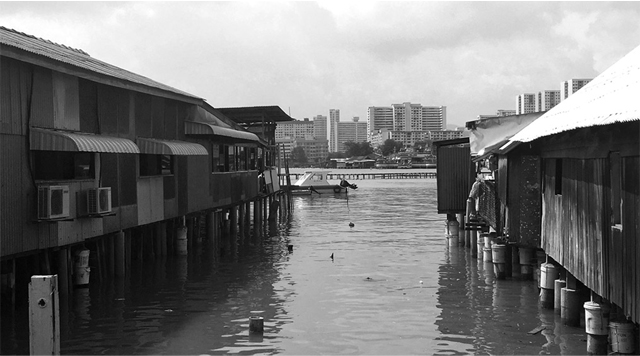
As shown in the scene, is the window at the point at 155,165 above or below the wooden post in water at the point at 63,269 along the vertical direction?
above

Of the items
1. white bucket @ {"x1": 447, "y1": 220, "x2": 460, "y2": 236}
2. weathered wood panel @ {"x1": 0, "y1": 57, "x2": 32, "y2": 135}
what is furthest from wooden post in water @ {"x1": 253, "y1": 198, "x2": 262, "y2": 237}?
weathered wood panel @ {"x1": 0, "y1": 57, "x2": 32, "y2": 135}

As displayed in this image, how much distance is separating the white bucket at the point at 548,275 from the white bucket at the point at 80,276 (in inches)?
408

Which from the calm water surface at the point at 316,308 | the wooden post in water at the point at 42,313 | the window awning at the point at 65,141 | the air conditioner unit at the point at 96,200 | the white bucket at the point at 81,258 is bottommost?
the calm water surface at the point at 316,308

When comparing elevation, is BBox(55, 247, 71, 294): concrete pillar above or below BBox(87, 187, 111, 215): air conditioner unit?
below

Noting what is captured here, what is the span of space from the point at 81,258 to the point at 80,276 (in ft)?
1.61

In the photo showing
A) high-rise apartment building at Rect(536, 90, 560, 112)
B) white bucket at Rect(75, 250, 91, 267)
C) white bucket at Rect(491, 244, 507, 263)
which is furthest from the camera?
high-rise apartment building at Rect(536, 90, 560, 112)

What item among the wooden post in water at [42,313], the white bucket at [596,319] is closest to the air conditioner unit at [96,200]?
the wooden post in water at [42,313]

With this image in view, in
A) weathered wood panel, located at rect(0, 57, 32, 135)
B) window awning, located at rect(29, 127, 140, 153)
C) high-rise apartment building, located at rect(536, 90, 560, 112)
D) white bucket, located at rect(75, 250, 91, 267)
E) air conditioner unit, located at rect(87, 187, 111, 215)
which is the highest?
high-rise apartment building, located at rect(536, 90, 560, 112)

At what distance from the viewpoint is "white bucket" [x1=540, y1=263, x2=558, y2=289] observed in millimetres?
15000

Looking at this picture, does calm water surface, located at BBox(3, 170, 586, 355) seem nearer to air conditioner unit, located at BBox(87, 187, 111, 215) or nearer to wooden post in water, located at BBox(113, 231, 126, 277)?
wooden post in water, located at BBox(113, 231, 126, 277)

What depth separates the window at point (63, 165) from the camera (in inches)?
581

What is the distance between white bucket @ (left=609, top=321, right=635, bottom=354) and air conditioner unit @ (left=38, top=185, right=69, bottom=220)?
10.3 m

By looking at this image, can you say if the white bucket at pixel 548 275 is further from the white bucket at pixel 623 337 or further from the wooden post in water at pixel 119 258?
the wooden post in water at pixel 119 258

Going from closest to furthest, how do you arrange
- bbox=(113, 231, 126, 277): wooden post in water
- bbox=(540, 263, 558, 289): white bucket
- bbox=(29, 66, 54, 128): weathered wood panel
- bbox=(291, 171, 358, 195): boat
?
bbox=(29, 66, 54, 128): weathered wood panel → bbox=(540, 263, 558, 289): white bucket → bbox=(113, 231, 126, 277): wooden post in water → bbox=(291, 171, 358, 195): boat
